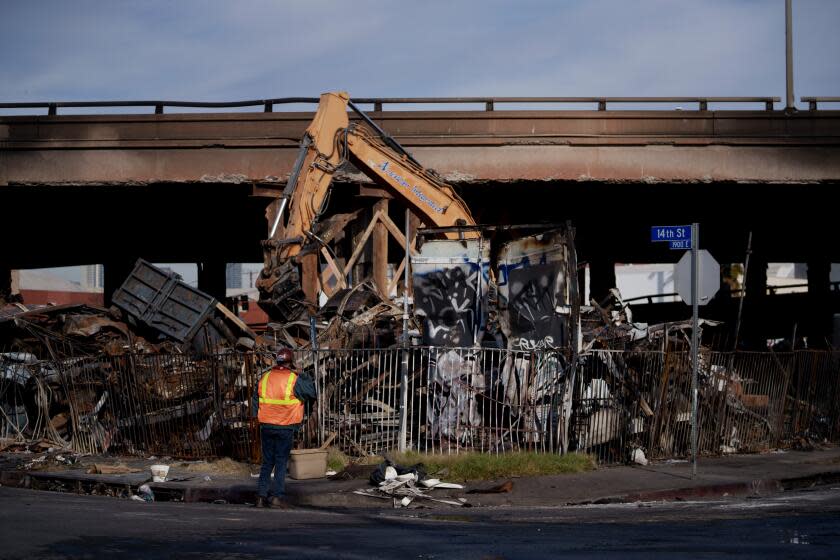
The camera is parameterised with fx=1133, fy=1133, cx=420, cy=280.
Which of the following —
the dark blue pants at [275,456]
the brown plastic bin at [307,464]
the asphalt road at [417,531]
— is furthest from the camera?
the brown plastic bin at [307,464]

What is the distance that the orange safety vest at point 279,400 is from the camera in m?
12.9

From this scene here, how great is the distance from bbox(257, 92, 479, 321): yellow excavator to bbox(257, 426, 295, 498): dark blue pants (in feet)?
26.6

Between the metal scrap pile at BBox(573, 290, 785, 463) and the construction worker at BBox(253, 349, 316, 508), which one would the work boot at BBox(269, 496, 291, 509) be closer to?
the construction worker at BBox(253, 349, 316, 508)

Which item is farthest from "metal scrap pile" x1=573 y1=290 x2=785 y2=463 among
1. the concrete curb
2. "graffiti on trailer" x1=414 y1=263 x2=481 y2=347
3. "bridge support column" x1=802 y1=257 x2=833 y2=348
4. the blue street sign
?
"bridge support column" x1=802 y1=257 x2=833 y2=348

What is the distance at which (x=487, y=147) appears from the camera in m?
29.8

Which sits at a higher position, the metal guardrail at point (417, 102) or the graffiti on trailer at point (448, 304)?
the metal guardrail at point (417, 102)

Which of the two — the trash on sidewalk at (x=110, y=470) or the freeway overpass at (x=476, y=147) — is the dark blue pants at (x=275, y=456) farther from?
the freeway overpass at (x=476, y=147)

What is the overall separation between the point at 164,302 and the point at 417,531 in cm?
1415

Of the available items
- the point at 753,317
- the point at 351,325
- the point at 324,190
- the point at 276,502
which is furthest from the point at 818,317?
the point at 276,502

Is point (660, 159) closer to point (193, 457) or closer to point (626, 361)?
point (626, 361)

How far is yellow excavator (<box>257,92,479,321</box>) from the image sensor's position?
21.0 meters

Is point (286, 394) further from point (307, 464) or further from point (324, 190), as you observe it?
point (324, 190)

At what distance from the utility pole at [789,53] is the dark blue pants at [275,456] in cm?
2142

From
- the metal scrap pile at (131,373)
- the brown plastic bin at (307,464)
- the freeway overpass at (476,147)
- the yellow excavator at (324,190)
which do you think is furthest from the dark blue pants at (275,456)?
the freeway overpass at (476,147)
